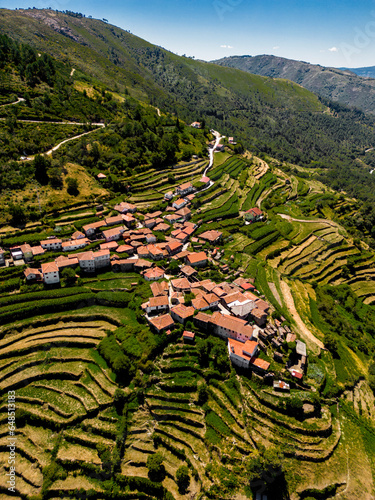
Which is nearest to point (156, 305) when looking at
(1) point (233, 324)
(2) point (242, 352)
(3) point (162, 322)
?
(3) point (162, 322)

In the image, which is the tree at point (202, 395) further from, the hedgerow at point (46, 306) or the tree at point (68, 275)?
the tree at point (68, 275)

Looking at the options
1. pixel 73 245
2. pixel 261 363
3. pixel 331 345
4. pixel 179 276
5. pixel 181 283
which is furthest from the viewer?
pixel 73 245

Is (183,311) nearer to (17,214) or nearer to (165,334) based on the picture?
(165,334)

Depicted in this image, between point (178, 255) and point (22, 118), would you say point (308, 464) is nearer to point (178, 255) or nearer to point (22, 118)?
point (178, 255)

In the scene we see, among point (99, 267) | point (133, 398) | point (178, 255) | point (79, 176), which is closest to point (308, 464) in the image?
point (133, 398)

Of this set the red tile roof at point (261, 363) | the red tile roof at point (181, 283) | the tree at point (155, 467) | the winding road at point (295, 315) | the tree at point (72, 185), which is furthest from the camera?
the tree at point (72, 185)

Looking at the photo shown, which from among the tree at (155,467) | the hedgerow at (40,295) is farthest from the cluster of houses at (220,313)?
the tree at (155,467)
